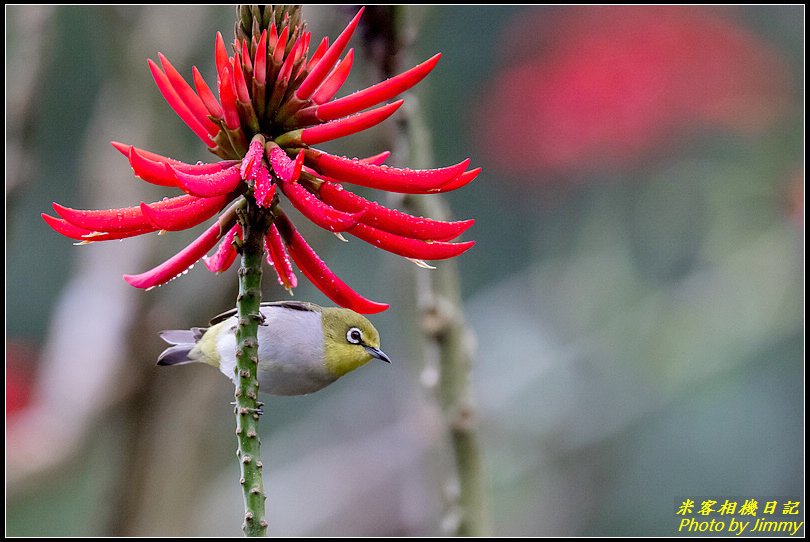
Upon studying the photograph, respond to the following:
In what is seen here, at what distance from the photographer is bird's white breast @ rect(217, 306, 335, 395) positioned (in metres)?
0.79

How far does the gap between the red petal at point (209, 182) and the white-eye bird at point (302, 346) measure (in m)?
0.21

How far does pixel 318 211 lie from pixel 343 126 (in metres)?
0.07

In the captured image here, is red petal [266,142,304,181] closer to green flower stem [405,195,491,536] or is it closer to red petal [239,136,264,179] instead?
red petal [239,136,264,179]

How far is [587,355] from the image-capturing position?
8.89 ft

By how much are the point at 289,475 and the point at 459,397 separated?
1552mm

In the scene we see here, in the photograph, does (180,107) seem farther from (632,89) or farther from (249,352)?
(632,89)

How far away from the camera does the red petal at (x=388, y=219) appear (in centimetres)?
61

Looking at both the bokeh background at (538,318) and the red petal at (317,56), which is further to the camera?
the bokeh background at (538,318)

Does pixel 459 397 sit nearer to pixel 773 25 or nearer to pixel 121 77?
pixel 121 77

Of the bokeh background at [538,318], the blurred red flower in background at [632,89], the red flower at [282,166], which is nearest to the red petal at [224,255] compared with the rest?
the red flower at [282,166]

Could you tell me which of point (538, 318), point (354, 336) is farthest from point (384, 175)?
point (538, 318)

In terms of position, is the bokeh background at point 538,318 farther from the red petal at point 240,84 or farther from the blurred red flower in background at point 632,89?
the red petal at point 240,84

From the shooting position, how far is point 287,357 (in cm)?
81

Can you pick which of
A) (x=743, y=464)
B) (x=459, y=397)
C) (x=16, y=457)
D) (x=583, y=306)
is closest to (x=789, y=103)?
(x=583, y=306)
